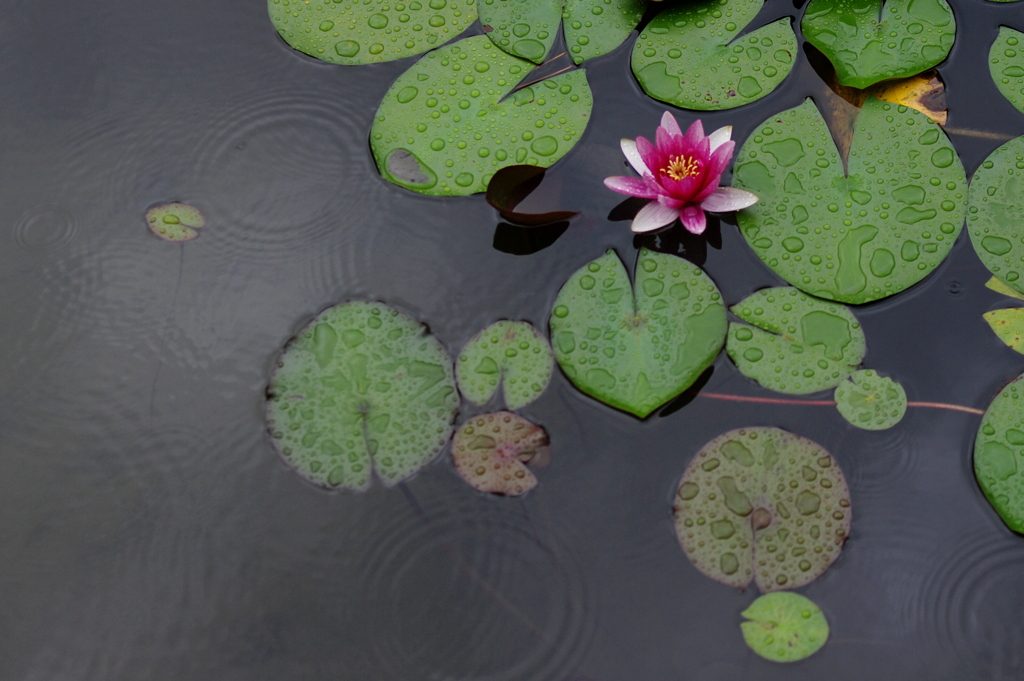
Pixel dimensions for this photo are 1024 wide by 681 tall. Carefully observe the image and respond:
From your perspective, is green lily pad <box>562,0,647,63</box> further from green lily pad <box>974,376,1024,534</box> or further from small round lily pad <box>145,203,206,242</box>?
green lily pad <box>974,376,1024,534</box>

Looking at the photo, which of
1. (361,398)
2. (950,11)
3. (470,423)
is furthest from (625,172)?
(950,11)

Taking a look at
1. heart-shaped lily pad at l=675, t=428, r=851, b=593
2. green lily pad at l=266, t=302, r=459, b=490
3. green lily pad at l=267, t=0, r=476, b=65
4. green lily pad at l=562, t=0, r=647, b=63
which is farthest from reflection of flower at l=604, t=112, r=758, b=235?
green lily pad at l=267, t=0, r=476, b=65

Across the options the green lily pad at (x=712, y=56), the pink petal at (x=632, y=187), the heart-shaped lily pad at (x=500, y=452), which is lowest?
the heart-shaped lily pad at (x=500, y=452)

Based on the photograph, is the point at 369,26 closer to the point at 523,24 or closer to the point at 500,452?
the point at 523,24

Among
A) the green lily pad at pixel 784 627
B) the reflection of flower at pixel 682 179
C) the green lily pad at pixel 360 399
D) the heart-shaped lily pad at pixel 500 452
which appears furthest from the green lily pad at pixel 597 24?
the green lily pad at pixel 784 627

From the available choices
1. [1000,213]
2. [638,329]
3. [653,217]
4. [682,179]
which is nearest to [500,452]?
[638,329]

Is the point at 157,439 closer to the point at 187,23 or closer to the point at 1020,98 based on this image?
the point at 187,23

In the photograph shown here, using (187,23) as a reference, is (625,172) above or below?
below

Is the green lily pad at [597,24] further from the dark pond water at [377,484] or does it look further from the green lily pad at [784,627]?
the green lily pad at [784,627]
